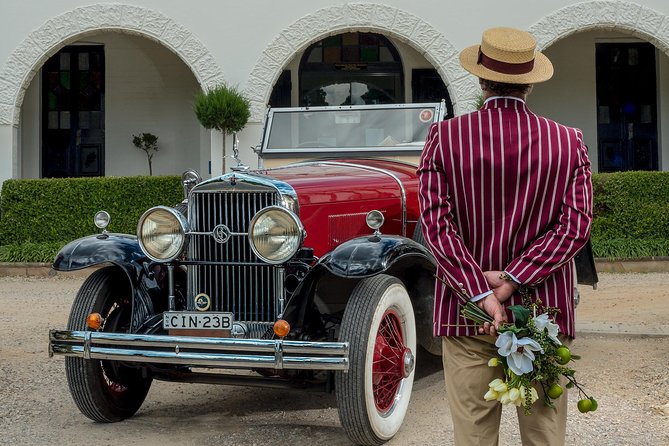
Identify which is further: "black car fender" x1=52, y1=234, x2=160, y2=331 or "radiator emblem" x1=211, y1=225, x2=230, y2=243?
"black car fender" x1=52, y1=234, x2=160, y2=331

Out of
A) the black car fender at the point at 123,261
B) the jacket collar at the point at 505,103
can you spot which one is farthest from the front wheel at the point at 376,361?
the jacket collar at the point at 505,103

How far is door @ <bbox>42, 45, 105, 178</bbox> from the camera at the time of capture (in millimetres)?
14648

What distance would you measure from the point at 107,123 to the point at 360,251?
1108 centimetres

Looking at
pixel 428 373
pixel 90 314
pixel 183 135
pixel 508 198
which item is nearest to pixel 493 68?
pixel 508 198

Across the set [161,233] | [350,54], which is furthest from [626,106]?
[161,233]

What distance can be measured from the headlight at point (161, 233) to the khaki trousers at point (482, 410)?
2.15 meters

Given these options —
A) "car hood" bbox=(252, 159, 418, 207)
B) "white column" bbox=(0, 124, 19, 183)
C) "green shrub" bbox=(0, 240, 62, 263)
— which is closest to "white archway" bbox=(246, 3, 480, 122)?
"green shrub" bbox=(0, 240, 62, 263)

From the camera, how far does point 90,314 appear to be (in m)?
4.41

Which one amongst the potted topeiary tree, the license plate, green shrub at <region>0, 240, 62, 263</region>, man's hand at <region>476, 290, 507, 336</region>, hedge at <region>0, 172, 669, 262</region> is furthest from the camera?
the potted topeiary tree

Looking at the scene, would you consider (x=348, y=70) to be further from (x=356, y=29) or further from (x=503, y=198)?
(x=503, y=198)

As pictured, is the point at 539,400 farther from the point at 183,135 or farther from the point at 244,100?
the point at 183,135

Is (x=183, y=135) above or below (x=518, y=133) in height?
above

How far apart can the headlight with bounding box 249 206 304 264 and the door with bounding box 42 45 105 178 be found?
1088cm

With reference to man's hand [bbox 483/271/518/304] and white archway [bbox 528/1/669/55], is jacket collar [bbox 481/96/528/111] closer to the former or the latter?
man's hand [bbox 483/271/518/304]
